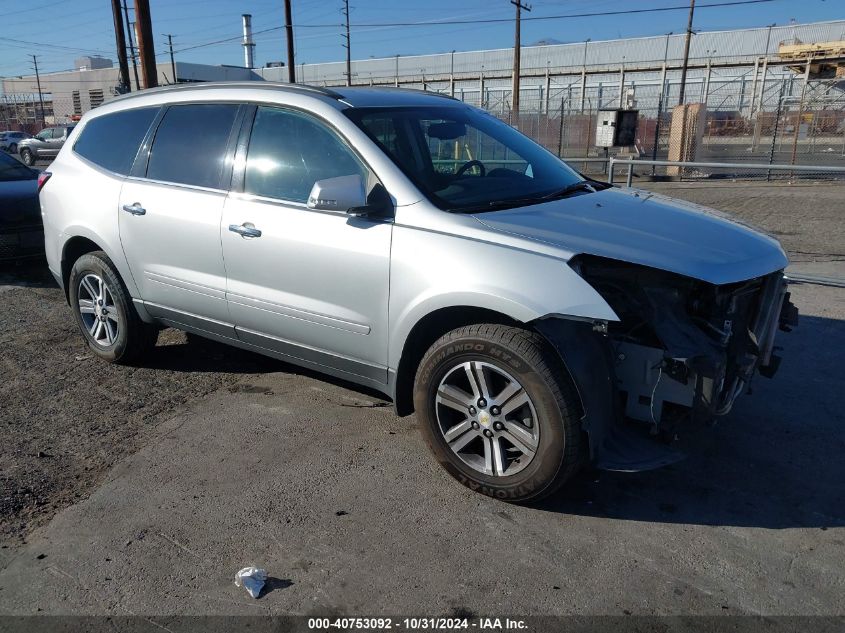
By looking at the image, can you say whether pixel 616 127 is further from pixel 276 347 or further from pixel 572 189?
pixel 276 347

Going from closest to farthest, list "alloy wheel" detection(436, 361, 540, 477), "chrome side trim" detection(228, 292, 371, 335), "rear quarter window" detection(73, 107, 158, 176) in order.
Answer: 1. "alloy wheel" detection(436, 361, 540, 477)
2. "chrome side trim" detection(228, 292, 371, 335)
3. "rear quarter window" detection(73, 107, 158, 176)

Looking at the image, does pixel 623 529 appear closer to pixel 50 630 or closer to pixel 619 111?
pixel 50 630

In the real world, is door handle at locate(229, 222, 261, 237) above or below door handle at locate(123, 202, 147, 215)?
below

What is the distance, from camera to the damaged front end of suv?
3.04 meters

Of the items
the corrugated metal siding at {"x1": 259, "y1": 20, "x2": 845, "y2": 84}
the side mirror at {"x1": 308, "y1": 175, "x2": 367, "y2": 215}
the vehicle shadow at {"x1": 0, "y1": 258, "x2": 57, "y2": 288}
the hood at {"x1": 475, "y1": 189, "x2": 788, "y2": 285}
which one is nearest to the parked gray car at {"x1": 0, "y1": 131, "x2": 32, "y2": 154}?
the corrugated metal siding at {"x1": 259, "y1": 20, "x2": 845, "y2": 84}

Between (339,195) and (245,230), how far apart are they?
0.81 metres

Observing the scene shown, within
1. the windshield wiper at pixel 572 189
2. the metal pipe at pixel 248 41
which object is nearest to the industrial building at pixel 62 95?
the metal pipe at pixel 248 41

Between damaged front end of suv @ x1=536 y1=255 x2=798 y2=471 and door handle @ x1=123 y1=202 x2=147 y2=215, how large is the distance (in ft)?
9.51

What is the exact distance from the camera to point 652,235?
3.28m

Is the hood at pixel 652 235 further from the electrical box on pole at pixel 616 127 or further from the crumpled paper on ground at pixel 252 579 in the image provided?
the electrical box on pole at pixel 616 127

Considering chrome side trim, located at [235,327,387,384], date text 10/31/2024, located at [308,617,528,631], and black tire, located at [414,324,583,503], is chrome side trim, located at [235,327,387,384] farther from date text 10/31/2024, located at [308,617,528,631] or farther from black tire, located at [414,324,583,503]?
date text 10/31/2024, located at [308,617,528,631]

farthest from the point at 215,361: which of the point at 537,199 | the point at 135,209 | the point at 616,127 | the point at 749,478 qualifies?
the point at 616,127

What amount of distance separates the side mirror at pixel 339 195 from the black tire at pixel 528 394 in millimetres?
827

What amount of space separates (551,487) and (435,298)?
1.04 m
